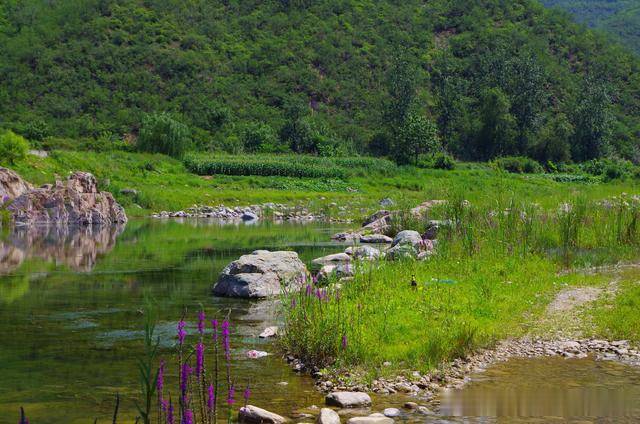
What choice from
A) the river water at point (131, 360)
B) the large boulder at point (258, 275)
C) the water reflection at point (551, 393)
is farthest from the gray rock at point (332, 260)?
the water reflection at point (551, 393)

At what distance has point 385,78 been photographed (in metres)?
112

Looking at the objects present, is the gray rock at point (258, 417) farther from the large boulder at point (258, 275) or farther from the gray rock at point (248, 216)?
the gray rock at point (248, 216)

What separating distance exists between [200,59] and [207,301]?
313 ft

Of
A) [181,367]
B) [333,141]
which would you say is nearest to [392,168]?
[333,141]

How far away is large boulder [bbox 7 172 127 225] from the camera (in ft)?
139

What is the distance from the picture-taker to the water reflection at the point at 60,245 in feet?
80.6

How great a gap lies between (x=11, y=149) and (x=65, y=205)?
28.6ft

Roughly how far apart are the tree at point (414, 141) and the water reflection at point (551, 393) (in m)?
72.2

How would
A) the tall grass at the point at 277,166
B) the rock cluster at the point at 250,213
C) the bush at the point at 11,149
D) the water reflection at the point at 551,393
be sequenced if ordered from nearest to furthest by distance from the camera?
the water reflection at the point at 551,393, the bush at the point at 11,149, the rock cluster at the point at 250,213, the tall grass at the point at 277,166

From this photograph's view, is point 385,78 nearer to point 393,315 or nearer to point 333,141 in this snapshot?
point 333,141

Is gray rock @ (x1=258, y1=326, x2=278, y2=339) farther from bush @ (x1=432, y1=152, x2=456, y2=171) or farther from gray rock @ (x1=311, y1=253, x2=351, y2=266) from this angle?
bush @ (x1=432, y1=152, x2=456, y2=171)

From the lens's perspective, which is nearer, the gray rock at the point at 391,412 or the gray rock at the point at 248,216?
the gray rock at the point at 391,412

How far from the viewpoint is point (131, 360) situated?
1134cm

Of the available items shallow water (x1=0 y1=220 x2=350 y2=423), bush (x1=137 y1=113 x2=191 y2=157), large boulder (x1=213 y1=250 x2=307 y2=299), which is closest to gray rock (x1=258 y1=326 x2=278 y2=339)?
shallow water (x1=0 y1=220 x2=350 y2=423)
